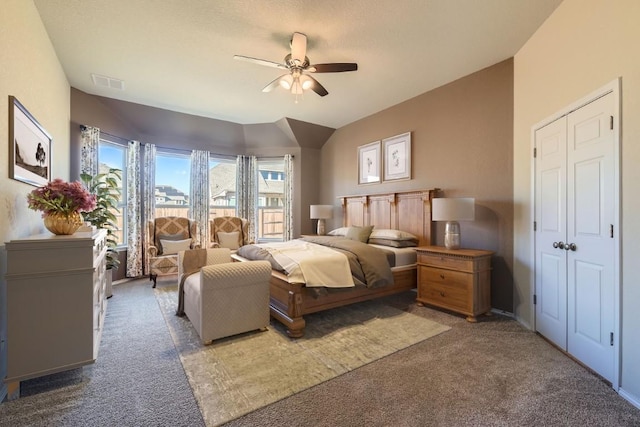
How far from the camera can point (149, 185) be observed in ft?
16.8

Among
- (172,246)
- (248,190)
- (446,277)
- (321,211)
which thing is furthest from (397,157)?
(172,246)

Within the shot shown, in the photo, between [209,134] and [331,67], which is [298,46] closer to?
[331,67]

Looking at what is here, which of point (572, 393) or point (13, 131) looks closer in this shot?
point (572, 393)

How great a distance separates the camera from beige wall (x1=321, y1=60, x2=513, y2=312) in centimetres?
326

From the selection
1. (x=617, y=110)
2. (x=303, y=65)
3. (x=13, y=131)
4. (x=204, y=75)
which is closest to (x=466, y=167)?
(x=617, y=110)

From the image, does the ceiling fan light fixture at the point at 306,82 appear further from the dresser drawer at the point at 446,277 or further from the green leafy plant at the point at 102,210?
the green leafy plant at the point at 102,210

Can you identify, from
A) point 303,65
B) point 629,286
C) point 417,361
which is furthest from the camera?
point 303,65

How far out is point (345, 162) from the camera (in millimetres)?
5883

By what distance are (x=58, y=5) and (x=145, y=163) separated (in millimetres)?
3064

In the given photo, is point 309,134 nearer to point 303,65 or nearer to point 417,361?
point 303,65

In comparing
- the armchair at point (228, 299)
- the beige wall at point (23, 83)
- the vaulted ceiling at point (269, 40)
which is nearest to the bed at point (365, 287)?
the armchair at point (228, 299)

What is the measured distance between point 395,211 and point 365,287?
72.8 inches

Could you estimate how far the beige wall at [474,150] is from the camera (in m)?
3.26

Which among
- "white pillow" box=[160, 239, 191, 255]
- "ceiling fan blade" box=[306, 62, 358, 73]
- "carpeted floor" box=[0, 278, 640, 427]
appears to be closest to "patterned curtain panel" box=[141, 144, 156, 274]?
"white pillow" box=[160, 239, 191, 255]
